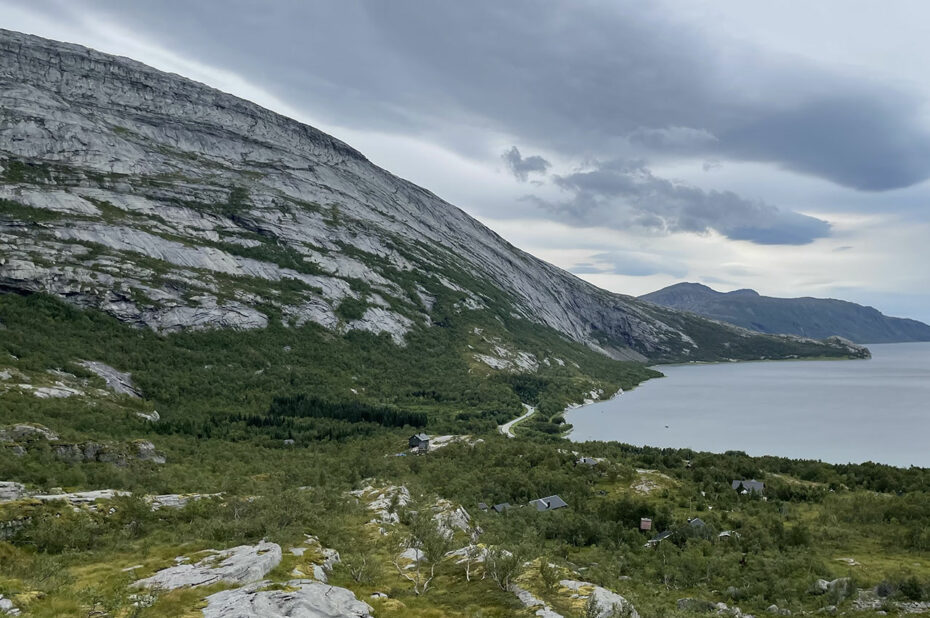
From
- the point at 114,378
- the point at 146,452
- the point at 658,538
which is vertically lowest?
the point at 658,538

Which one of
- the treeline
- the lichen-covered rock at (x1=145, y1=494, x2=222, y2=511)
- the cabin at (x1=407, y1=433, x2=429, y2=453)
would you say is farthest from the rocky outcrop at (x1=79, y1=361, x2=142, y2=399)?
the lichen-covered rock at (x1=145, y1=494, x2=222, y2=511)

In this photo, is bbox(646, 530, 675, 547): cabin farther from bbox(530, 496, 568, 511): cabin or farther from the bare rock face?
the bare rock face

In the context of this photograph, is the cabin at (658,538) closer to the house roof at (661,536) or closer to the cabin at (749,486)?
the house roof at (661,536)

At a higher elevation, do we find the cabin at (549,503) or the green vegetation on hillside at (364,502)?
the green vegetation on hillside at (364,502)

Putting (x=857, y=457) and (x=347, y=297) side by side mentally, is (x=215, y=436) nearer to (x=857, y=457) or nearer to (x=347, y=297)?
(x=347, y=297)

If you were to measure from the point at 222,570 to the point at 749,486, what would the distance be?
6336 cm

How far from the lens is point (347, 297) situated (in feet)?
609

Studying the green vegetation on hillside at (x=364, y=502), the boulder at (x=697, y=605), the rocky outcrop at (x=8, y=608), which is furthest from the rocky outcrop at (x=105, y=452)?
the boulder at (x=697, y=605)

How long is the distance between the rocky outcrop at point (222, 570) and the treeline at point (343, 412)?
79650mm

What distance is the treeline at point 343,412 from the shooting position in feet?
356

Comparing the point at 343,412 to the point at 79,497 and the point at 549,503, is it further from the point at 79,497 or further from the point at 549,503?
the point at 79,497

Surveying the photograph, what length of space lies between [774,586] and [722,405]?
145181 mm

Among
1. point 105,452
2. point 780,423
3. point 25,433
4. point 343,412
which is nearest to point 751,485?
point 105,452

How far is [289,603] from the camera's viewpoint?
2333cm
